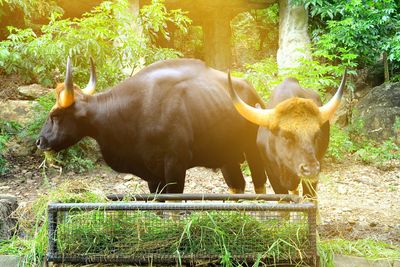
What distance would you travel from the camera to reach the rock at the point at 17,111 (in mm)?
9359

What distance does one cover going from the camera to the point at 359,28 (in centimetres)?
1026

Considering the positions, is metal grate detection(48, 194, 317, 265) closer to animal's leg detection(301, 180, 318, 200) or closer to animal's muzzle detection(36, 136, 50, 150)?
animal's leg detection(301, 180, 318, 200)

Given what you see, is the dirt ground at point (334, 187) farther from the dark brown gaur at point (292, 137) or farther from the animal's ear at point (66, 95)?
the animal's ear at point (66, 95)

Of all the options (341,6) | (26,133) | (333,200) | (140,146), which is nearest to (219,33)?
(341,6)

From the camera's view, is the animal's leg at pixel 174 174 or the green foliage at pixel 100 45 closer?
the animal's leg at pixel 174 174

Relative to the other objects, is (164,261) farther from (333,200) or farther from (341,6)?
(341,6)

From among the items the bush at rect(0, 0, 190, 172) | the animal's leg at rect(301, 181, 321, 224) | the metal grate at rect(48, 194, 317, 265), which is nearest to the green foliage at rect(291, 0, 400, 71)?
the bush at rect(0, 0, 190, 172)

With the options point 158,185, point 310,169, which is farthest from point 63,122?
point 310,169

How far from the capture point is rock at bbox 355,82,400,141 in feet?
33.3

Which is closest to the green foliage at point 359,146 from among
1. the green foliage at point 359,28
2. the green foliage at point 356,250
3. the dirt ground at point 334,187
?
the dirt ground at point 334,187

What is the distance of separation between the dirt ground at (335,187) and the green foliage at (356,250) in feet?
3.04

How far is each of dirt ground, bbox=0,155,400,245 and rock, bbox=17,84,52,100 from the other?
1816mm

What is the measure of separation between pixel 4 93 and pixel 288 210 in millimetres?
8761

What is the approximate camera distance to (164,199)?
3797 mm
